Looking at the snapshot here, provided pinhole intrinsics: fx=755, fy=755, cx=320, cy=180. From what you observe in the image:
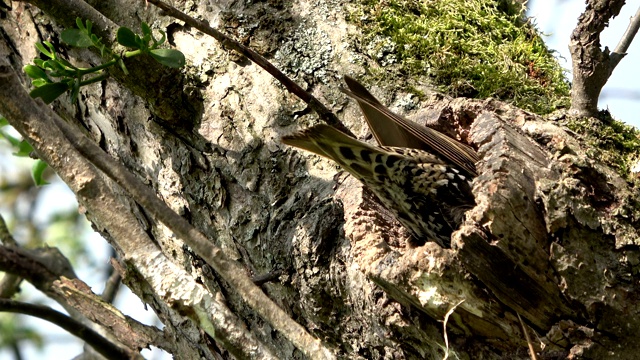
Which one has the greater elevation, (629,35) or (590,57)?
(629,35)

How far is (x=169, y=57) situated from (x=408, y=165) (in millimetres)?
788

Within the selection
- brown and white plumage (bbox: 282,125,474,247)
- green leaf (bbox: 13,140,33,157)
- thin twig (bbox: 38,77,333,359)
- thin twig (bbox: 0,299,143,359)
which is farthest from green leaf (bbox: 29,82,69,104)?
thin twig (bbox: 0,299,143,359)

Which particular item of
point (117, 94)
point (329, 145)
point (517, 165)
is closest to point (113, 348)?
point (117, 94)

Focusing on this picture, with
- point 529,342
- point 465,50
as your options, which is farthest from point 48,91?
point 529,342

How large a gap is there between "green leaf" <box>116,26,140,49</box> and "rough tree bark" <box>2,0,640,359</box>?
15 cm

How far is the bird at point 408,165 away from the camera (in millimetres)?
1986

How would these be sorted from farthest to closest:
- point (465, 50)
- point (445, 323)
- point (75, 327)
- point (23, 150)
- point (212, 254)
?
1. point (75, 327)
2. point (23, 150)
3. point (465, 50)
4. point (445, 323)
5. point (212, 254)

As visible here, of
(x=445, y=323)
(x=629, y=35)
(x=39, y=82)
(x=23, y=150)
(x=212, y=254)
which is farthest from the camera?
(x=23, y=150)

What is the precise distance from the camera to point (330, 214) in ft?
6.87

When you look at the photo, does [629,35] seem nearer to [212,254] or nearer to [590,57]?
[590,57]

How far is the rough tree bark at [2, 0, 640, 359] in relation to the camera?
173 centimetres

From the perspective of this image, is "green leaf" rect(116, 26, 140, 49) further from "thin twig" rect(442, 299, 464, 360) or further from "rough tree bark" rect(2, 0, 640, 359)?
"thin twig" rect(442, 299, 464, 360)

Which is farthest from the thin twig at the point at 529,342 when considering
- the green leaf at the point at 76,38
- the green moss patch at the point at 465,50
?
the green leaf at the point at 76,38

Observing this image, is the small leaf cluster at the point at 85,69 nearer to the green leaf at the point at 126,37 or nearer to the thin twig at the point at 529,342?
the green leaf at the point at 126,37
